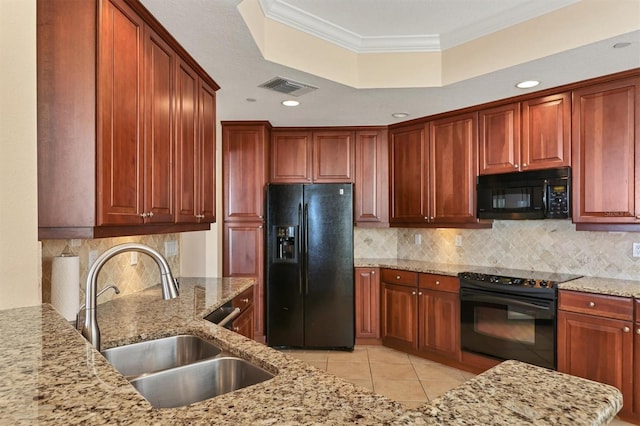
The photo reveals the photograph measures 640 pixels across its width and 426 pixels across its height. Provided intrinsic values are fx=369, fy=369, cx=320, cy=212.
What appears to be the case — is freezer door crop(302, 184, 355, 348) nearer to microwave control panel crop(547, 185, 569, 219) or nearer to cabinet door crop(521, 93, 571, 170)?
cabinet door crop(521, 93, 571, 170)

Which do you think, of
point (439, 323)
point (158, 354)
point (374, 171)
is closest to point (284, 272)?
point (374, 171)

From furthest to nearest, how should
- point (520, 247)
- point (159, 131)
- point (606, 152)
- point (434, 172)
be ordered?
point (434, 172) < point (520, 247) < point (606, 152) < point (159, 131)

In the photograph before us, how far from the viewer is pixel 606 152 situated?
8.82 feet

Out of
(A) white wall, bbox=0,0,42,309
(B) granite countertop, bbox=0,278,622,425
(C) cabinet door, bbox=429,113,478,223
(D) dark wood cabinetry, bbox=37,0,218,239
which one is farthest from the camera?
(C) cabinet door, bbox=429,113,478,223

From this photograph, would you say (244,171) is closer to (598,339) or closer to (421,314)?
(421,314)

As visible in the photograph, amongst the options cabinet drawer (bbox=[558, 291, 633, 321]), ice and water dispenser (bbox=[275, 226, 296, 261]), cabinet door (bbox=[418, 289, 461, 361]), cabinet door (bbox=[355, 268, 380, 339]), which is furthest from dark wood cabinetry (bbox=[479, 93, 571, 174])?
ice and water dispenser (bbox=[275, 226, 296, 261])

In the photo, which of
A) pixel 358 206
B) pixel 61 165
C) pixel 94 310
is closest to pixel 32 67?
pixel 61 165

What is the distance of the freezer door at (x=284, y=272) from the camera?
12.7 feet

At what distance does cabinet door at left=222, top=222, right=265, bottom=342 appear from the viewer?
12.8ft

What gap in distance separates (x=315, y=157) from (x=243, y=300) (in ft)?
6.41

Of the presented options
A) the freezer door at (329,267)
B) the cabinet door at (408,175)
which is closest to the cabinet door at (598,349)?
the cabinet door at (408,175)

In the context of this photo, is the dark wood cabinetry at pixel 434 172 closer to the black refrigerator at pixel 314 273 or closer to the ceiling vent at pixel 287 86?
the black refrigerator at pixel 314 273

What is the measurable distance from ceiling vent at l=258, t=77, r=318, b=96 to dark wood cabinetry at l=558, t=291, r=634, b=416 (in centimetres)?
245

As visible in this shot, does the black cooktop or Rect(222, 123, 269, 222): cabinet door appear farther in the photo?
Rect(222, 123, 269, 222): cabinet door
